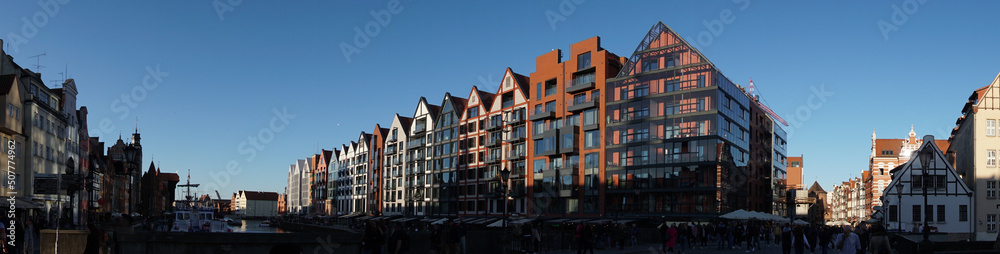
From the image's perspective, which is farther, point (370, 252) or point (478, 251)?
point (478, 251)

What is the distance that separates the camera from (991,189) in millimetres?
66688

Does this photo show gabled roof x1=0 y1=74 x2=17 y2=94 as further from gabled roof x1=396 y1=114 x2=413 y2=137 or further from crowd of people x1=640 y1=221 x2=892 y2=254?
gabled roof x1=396 y1=114 x2=413 y2=137

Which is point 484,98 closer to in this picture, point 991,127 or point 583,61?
point 583,61

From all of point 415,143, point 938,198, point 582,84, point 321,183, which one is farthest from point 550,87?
point 321,183

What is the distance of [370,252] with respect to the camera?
79.2ft

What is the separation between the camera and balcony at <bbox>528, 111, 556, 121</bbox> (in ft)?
258

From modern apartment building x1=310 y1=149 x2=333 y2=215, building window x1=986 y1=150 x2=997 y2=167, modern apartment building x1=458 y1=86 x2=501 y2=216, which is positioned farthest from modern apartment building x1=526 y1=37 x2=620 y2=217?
modern apartment building x1=310 y1=149 x2=333 y2=215

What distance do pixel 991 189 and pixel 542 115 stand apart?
40.9m

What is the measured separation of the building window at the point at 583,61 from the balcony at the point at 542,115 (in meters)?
5.98

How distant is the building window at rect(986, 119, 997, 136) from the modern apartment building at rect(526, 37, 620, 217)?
Answer: 30883 millimetres

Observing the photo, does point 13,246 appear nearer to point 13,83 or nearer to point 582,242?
point 582,242

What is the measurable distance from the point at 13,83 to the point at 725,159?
53.6 metres

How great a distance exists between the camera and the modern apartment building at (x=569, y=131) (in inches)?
2869

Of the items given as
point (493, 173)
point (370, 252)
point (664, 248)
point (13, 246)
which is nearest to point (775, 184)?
point (493, 173)
